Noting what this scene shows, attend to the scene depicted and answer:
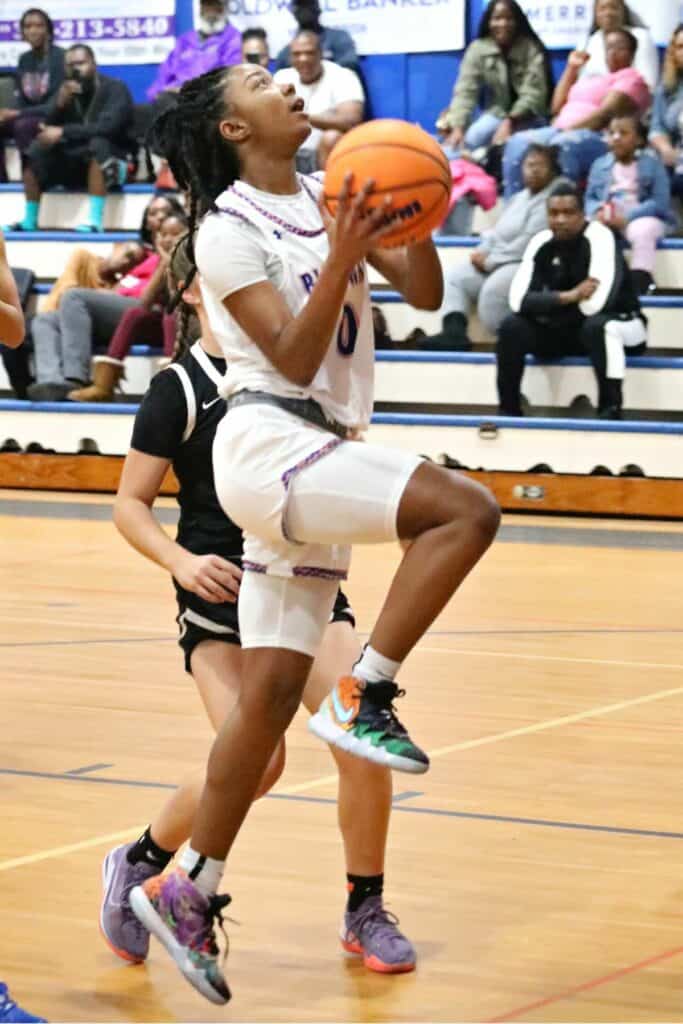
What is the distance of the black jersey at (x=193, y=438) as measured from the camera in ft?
12.1

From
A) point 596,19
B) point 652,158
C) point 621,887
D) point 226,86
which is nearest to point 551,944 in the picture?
point 621,887

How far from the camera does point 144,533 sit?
3598 mm

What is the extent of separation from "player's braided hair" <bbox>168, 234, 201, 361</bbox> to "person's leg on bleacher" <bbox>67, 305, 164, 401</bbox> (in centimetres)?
815

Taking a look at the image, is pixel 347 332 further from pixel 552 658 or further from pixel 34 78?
pixel 34 78

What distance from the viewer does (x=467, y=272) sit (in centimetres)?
1189

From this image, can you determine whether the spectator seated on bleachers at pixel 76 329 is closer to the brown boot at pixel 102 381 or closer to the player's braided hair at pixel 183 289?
the brown boot at pixel 102 381

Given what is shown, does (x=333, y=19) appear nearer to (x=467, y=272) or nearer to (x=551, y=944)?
(x=467, y=272)

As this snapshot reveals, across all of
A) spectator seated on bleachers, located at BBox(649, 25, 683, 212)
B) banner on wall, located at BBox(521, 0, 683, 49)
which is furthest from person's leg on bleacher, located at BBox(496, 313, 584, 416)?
banner on wall, located at BBox(521, 0, 683, 49)

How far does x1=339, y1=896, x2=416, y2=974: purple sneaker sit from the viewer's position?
3.37 m

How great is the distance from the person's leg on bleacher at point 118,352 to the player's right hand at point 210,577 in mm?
8831

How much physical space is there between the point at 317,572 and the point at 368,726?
31 centimetres

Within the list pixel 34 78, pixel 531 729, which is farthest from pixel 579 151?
pixel 531 729

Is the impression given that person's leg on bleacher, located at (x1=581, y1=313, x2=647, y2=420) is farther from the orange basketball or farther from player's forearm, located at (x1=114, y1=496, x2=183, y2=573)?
the orange basketball

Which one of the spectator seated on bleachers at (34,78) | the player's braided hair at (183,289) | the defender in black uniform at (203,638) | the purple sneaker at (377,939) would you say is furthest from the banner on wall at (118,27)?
the purple sneaker at (377,939)
